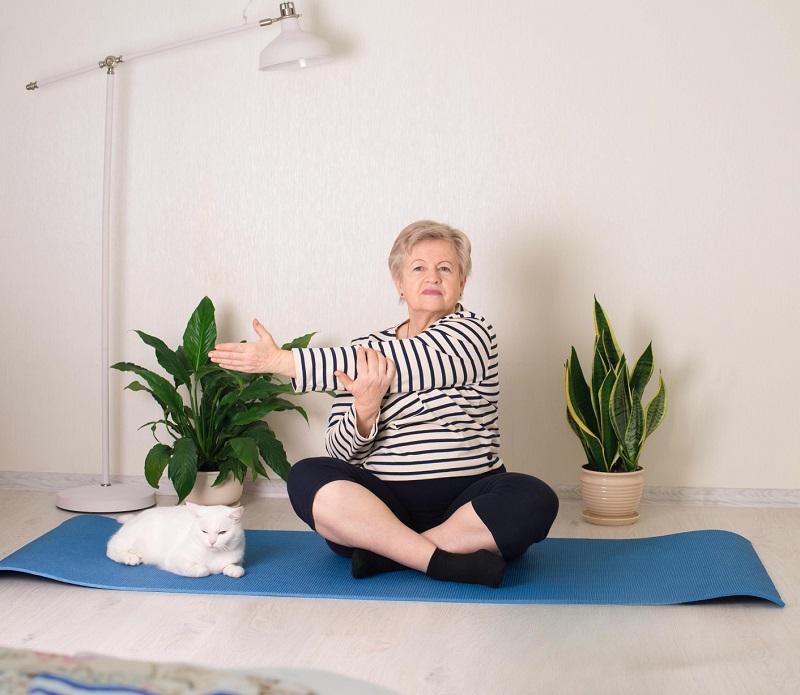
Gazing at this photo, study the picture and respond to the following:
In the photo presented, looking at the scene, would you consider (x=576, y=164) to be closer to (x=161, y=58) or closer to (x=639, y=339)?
(x=639, y=339)

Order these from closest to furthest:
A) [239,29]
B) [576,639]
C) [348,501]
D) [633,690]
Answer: [633,690], [576,639], [348,501], [239,29]

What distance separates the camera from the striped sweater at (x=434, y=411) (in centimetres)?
254

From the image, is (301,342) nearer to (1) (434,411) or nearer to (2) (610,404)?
(1) (434,411)

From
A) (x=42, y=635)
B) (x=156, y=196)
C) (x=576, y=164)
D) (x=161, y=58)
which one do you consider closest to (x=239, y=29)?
(x=161, y=58)

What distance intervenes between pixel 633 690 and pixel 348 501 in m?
0.87

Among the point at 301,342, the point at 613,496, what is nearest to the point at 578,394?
the point at 613,496

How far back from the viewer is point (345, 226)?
351 centimetres

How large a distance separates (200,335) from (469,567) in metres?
1.39

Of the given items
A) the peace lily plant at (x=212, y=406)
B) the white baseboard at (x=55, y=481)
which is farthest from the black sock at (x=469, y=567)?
the white baseboard at (x=55, y=481)

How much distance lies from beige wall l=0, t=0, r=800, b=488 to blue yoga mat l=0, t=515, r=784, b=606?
755 mm

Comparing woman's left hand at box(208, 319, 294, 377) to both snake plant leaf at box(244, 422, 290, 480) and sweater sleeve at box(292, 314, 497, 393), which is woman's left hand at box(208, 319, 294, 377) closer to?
sweater sleeve at box(292, 314, 497, 393)

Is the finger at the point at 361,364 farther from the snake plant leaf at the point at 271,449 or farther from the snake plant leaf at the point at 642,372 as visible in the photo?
the snake plant leaf at the point at 642,372

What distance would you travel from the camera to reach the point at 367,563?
8.11 feet

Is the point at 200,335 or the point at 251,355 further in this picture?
the point at 200,335
